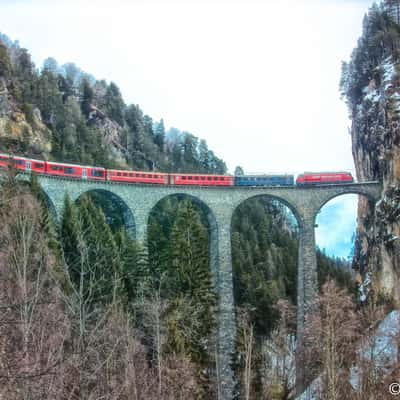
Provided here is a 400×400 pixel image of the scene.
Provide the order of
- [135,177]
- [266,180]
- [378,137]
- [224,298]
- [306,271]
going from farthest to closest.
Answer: [378,137], [266,180], [306,271], [135,177], [224,298]

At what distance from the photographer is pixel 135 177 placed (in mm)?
38125

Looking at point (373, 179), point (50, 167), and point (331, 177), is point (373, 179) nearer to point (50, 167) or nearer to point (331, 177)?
point (331, 177)

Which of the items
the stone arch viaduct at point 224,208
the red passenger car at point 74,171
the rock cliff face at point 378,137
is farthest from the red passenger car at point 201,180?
the rock cliff face at point 378,137

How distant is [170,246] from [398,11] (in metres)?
35.1

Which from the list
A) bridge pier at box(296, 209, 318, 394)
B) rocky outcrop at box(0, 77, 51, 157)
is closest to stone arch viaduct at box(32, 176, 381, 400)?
bridge pier at box(296, 209, 318, 394)

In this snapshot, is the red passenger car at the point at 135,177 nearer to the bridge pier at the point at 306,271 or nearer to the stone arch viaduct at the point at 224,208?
the stone arch viaduct at the point at 224,208

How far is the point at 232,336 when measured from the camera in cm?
3594

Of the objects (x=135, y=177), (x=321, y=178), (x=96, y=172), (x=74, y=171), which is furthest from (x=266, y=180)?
(x=74, y=171)

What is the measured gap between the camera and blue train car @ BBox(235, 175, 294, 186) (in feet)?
132

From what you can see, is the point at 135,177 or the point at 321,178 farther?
the point at 321,178

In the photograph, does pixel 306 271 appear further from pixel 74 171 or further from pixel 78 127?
pixel 78 127

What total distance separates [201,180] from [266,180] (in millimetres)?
5247

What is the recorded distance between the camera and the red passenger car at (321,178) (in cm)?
4084

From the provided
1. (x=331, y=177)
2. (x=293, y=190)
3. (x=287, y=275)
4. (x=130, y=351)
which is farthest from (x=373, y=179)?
(x=130, y=351)
